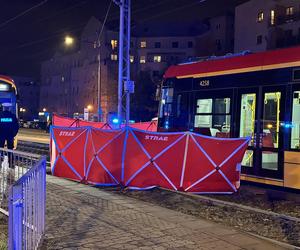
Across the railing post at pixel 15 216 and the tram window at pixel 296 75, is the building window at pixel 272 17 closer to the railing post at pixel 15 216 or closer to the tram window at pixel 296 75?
the tram window at pixel 296 75

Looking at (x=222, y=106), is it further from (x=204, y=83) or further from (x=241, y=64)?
(x=241, y=64)

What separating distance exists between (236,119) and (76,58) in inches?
3132

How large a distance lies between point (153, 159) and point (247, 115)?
2879 millimetres

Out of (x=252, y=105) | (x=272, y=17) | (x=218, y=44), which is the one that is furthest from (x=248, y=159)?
(x=218, y=44)

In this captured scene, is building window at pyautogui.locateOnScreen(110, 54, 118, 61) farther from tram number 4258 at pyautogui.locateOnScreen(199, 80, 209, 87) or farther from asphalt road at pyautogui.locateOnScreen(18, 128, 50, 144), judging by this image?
tram number 4258 at pyautogui.locateOnScreen(199, 80, 209, 87)

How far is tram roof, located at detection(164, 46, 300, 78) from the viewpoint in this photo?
11469 millimetres

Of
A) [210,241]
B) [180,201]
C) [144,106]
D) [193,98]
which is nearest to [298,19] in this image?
[144,106]

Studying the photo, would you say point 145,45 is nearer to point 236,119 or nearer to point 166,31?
point 166,31

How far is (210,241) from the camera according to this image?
6.68 meters

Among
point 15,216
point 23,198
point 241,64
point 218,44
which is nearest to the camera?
point 15,216

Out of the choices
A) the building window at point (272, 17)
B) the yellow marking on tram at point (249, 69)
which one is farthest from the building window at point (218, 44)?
the yellow marking on tram at point (249, 69)

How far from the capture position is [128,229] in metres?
7.22

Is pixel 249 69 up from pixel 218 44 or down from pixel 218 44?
down

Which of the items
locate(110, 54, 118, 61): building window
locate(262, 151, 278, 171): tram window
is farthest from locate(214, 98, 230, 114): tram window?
locate(110, 54, 118, 61): building window
